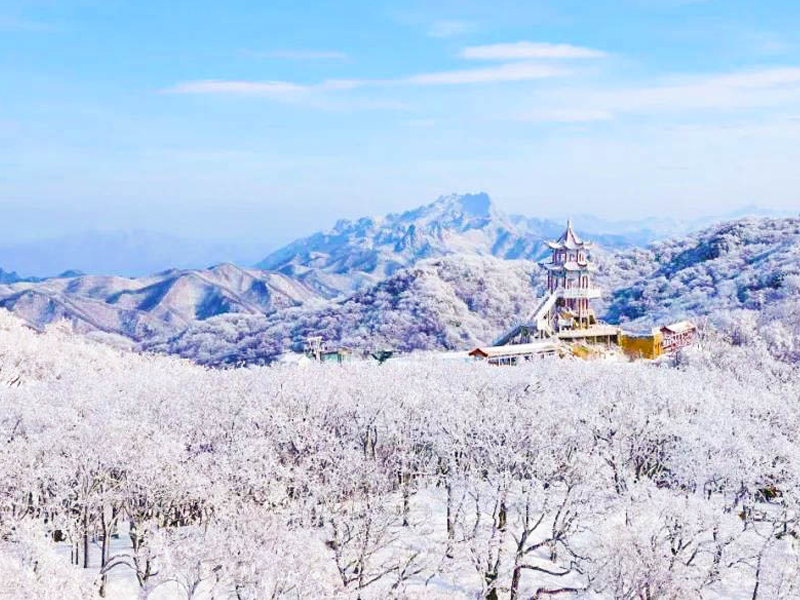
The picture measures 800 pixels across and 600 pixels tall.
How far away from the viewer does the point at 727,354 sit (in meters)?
62.1

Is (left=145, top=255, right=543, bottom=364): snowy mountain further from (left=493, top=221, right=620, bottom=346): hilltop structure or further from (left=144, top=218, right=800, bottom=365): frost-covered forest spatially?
(left=493, top=221, right=620, bottom=346): hilltop structure

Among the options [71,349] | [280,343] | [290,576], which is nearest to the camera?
[290,576]

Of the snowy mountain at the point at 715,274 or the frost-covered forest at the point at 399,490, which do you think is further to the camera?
the snowy mountain at the point at 715,274

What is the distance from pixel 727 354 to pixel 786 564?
106ft

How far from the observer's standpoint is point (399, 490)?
43.0 m

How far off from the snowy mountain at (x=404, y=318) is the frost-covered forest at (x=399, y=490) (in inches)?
3150

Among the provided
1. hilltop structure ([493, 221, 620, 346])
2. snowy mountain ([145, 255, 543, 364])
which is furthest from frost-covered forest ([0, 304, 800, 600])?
snowy mountain ([145, 255, 543, 364])

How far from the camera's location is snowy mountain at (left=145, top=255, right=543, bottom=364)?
131m

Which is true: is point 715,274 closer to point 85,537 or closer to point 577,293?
point 577,293

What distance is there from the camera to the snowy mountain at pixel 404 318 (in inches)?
5167

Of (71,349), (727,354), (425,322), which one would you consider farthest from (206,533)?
(425,322)

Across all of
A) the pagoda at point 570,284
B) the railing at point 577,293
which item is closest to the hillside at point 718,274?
the pagoda at point 570,284

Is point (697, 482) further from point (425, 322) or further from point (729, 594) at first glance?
point (425, 322)

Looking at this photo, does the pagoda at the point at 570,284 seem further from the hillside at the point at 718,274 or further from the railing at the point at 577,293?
the hillside at the point at 718,274
